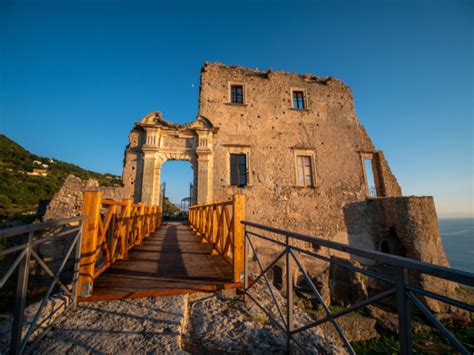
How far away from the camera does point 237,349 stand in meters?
1.81

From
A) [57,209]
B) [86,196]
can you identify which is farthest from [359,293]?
[57,209]

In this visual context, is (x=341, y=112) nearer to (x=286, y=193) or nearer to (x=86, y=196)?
(x=286, y=193)

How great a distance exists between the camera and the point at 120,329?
1916 mm

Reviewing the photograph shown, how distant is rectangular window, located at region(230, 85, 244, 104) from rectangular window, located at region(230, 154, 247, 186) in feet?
10.9

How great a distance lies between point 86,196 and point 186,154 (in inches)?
293

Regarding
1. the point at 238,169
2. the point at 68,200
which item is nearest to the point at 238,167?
the point at 238,169

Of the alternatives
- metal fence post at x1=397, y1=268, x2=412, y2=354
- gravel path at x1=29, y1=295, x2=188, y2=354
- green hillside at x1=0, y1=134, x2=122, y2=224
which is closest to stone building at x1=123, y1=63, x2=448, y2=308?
green hillside at x1=0, y1=134, x2=122, y2=224

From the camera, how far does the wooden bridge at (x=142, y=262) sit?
8.24 ft

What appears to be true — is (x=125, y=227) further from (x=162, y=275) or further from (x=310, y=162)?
(x=310, y=162)

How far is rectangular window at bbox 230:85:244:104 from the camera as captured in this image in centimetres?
1116

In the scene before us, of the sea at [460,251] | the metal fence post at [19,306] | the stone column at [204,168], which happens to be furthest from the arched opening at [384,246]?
the sea at [460,251]

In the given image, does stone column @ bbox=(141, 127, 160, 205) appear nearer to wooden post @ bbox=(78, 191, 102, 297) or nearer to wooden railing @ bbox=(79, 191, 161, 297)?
wooden railing @ bbox=(79, 191, 161, 297)

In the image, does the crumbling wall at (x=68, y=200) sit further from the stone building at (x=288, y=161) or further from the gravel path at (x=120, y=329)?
the gravel path at (x=120, y=329)

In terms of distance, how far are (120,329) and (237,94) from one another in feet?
37.3
